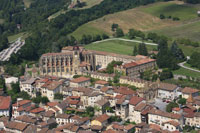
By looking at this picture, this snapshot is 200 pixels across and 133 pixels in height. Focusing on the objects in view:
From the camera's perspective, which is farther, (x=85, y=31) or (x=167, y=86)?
(x=85, y=31)

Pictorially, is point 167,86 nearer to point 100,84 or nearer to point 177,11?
point 100,84

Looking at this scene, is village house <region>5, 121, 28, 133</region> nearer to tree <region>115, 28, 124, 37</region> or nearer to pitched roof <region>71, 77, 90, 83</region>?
pitched roof <region>71, 77, 90, 83</region>

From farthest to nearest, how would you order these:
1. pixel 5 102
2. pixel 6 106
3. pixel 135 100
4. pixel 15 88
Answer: pixel 15 88 → pixel 5 102 → pixel 6 106 → pixel 135 100

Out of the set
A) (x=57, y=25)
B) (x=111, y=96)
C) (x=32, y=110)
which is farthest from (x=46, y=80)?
(x=57, y=25)

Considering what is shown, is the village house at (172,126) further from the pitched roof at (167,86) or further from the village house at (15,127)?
the village house at (15,127)

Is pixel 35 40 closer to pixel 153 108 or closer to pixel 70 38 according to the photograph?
pixel 70 38

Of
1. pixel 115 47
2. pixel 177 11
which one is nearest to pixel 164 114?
pixel 115 47

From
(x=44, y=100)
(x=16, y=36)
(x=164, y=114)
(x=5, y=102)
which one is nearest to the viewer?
(x=164, y=114)

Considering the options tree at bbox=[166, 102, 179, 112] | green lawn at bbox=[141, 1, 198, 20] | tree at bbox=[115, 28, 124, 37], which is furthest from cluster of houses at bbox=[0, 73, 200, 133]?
green lawn at bbox=[141, 1, 198, 20]
